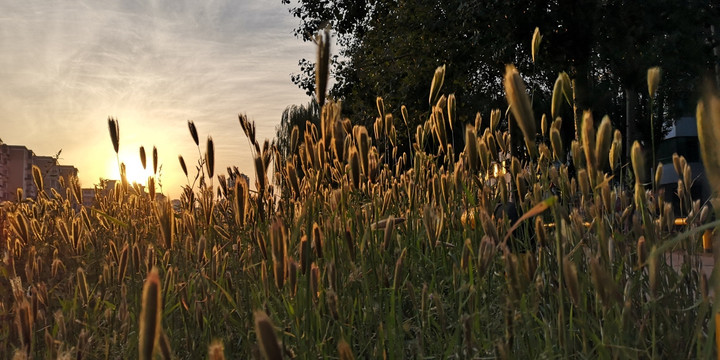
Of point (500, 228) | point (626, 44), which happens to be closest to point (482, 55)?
point (626, 44)

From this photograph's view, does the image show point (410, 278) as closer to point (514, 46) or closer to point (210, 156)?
point (210, 156)

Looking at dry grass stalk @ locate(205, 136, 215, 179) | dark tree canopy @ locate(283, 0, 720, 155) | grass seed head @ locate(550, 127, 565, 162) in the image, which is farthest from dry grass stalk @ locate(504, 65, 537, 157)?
dark tree canopy @ locate(283, 0, 720, 155)

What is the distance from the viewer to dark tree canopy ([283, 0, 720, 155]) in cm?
1445

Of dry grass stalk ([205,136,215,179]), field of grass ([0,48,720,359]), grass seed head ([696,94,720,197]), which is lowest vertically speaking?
field of grass ([0,48,720,359])

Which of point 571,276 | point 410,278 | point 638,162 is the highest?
point 638,162

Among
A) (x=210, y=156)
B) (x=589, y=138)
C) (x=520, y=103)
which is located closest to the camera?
(x=520, y=103)

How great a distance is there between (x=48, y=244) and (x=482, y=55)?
12.3 m

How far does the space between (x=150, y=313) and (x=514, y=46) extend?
14.7 m

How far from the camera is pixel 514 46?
14703 mm

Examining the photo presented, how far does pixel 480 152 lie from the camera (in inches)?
86.4

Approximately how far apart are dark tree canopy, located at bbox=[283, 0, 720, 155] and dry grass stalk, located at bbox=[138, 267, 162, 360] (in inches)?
538

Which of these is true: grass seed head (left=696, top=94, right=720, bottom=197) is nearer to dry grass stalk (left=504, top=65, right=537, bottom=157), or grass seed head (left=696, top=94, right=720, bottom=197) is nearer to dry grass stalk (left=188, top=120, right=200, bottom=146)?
dry grass stalk (left=504, top=65, right=537, bottom=157)

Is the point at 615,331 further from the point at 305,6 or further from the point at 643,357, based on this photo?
the point at 305,6

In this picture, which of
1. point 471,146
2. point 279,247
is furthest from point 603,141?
point 279,247
